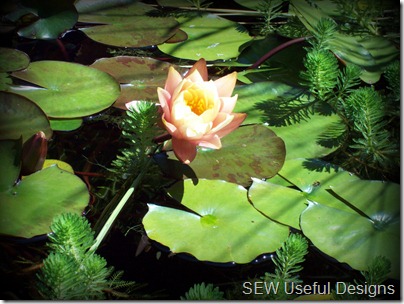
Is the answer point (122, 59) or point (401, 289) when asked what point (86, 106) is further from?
point (401, 289)

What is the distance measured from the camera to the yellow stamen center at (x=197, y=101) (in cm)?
133

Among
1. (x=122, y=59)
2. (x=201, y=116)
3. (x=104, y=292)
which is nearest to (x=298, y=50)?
(x=122, y=59)

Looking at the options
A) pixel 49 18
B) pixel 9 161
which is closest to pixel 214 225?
pixel 9 161

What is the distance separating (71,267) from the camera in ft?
3.54

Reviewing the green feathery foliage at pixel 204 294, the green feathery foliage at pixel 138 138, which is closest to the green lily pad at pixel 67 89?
the green feathery foliage at pixel 138 138

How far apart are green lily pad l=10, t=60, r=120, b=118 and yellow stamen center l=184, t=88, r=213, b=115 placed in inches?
15.7

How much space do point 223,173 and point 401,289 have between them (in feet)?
1.78

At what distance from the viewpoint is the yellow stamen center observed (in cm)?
133

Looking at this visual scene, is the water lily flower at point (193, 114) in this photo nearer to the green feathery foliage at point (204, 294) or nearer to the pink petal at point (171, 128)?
the pink petal at point (171, 128)

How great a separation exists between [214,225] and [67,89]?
0.69 m

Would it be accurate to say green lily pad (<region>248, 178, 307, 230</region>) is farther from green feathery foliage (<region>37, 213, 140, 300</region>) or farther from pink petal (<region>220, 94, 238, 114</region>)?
green feathery foliage (<region>37, 213, 140, 300</region>)

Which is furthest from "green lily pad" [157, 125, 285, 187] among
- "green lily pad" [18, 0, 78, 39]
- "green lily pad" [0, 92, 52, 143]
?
"green lily pad" [18, 0, 78, 39]

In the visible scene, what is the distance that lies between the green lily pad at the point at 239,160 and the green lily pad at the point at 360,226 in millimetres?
183

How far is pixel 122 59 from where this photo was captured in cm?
182
